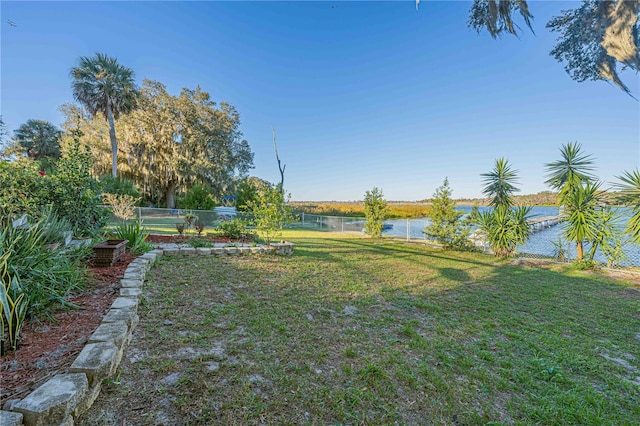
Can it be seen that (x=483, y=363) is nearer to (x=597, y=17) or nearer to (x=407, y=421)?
(x=407, y=421)

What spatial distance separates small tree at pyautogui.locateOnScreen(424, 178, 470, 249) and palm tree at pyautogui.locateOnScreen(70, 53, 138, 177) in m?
16.7

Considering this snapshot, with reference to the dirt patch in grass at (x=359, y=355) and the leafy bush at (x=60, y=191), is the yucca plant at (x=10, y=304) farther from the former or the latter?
the leafy bush at (x=60, y=191)

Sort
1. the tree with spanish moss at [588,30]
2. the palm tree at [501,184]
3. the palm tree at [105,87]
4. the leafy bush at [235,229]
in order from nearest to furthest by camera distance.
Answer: the tree with spanish moss at [588,30] → the leafy bush at [235,229] → the palm tree at [501,184] → the palm tree at [105,87]

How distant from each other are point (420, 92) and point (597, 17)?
7.49 meters

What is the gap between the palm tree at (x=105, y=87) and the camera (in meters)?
13.9

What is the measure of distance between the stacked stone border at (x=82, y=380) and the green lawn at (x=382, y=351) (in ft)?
0.53

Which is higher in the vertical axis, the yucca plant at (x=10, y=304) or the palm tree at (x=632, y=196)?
the palm tree at (x=632, y=196)

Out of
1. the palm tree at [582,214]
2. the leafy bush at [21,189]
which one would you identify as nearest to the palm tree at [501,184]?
the palm tree at [582,214]

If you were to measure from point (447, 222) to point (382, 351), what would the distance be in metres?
7.06

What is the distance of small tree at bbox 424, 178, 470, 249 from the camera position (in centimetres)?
787

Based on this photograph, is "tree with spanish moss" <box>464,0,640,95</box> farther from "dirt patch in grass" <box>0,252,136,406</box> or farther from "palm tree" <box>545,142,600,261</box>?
"dirt patch in grass" <box>0,252,136,406</box>

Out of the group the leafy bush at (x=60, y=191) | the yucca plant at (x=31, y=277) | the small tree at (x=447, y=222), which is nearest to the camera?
the yucca plant at (x=31, y=277)

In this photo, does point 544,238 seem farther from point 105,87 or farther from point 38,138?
point 38,138

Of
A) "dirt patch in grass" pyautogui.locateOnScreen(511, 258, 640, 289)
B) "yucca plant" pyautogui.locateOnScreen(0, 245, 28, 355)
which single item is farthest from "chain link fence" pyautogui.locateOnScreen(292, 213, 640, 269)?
"yucca plant" pyautogui.locateOnScreen(0, 245, 28, 355)
